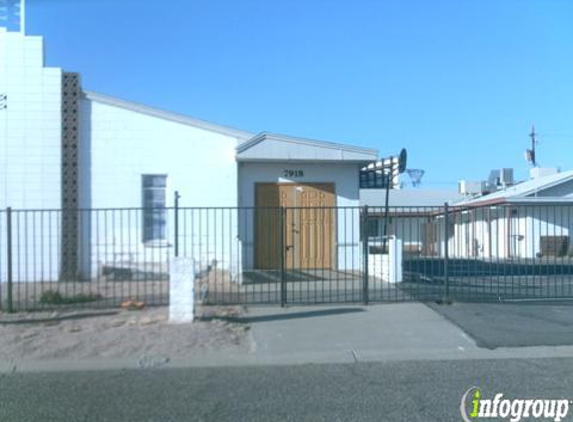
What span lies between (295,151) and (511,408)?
10802 millimetres

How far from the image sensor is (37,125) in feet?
51.5

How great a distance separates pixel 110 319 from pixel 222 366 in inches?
125

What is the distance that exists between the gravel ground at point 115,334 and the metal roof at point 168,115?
20.2 ft

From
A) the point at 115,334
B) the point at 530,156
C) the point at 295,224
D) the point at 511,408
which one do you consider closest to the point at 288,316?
the point at 115,334

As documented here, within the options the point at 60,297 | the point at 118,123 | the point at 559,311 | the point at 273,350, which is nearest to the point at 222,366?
the point at 273,350

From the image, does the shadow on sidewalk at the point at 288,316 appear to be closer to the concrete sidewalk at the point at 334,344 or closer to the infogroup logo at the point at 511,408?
the concrete sidewalk at the point at 334,344

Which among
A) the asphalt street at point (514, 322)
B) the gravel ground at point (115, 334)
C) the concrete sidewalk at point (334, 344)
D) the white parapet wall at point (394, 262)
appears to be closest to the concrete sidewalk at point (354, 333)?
the concrete sidewalk at point (334, 344)

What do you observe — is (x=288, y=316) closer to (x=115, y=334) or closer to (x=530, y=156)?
(x=115, y=334)

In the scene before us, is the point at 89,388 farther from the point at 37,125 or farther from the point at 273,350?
the point at 37,125

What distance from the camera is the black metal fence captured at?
1268 centimetres

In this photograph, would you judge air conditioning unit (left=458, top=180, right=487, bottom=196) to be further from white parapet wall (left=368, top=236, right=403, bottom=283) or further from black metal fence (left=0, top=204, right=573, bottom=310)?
white parapet wall (left=368, top=236, right=403, bottom=283)

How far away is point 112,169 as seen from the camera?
16.0 metres

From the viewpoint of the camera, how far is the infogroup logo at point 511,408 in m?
6.25

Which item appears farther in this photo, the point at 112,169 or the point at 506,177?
the point at 506,177
